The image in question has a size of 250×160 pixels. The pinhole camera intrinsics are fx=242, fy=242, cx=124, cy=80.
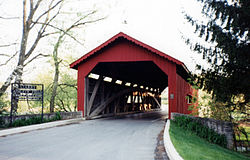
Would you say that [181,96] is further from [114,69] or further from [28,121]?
[28,121]

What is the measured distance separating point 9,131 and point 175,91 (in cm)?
905

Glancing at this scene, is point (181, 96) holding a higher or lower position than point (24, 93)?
lower

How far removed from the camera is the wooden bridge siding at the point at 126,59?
14297 millimetres

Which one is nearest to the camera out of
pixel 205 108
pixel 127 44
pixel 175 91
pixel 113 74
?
pixel 205 108

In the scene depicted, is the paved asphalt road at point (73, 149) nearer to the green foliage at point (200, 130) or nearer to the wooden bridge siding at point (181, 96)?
the green foliage at point (200, 130)

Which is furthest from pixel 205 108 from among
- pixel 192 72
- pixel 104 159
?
pixel 104 159

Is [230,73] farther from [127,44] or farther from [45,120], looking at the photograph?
[45,120]

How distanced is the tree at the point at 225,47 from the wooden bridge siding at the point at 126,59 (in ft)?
12.3

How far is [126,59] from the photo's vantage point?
15.3 metres

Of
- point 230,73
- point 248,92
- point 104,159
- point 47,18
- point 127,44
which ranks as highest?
point 47,18

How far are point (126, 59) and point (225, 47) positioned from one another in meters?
7.02

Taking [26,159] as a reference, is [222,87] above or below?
above

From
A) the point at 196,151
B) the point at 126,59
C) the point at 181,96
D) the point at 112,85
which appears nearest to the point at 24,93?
the point at 126,59

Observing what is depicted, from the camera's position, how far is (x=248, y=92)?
31.9 ft
